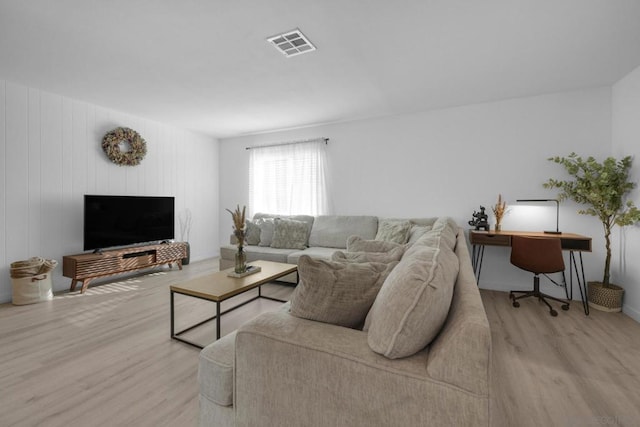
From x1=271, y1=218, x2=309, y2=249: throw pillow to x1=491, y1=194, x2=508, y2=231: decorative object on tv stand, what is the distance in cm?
254

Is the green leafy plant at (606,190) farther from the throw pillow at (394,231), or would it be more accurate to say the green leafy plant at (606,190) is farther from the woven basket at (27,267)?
the woven basket at (27,267)

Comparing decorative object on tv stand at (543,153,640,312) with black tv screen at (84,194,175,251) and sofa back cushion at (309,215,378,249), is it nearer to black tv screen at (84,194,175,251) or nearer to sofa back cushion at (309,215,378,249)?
sofa back cushion at (309,215,378,249)

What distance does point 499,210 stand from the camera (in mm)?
3537

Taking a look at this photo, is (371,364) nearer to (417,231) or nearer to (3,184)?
(417,231)

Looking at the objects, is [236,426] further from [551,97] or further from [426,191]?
[551,97]

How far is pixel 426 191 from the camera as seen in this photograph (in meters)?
4.05

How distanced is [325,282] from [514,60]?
283cm

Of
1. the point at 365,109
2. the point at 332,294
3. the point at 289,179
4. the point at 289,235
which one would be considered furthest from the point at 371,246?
the point at 289,179

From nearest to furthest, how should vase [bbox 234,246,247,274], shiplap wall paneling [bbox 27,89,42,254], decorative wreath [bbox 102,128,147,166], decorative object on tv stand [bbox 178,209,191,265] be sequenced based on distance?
vase [bbox 234,246,247,274]
shiplap wall paneling [bbox 27,89,42,254]
decorative wreath [bbox 102,128,147,166]
decorative object on tv stand [bbox 178,209,191,265]

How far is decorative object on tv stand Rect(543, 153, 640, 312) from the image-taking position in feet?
9.27

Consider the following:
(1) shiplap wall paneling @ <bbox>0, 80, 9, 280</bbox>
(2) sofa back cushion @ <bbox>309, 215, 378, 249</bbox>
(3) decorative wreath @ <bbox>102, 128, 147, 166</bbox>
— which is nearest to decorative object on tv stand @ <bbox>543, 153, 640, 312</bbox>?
(2) sofa back cushion @ <bbox>309, 215, 378, 249</bbox>

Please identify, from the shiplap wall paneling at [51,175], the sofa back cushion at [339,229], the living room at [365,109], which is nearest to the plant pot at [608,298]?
the living room at [365,109]

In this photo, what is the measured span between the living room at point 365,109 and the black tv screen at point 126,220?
307 mm

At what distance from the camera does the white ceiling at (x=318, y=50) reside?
75.7 inches
